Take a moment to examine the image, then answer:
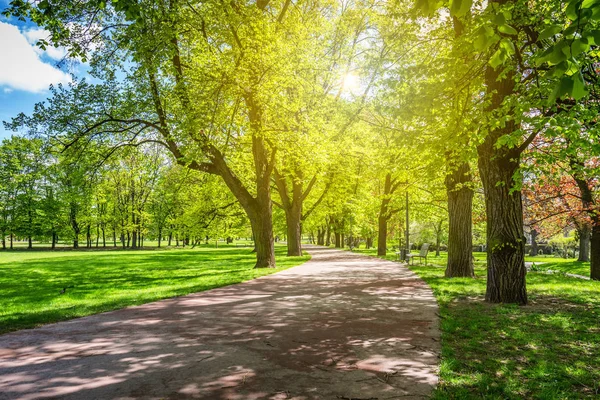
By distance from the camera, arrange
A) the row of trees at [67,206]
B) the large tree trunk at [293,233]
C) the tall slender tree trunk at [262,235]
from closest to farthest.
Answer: the tall slender tree trunk at [262,235], the large tree trunk at [293,233], the row of trees at [67,206]

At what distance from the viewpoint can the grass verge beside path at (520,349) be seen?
12.3 feet

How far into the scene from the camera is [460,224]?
1282 cm

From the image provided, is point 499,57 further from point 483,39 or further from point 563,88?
point 563,88

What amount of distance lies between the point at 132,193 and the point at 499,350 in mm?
55859

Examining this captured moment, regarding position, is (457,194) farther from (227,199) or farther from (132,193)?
(132,193)

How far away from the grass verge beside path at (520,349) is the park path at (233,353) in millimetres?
316

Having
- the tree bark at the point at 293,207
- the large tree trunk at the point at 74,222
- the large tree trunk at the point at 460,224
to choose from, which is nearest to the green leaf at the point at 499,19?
the large tree trunk at the point at 460,224

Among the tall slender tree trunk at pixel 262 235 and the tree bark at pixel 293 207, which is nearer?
the tall slender tree trunk at pixel 262 235

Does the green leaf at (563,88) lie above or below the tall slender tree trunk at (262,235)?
above

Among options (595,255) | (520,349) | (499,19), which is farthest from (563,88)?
(595,255)

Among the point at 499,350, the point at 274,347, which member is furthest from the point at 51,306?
the point at 499,350

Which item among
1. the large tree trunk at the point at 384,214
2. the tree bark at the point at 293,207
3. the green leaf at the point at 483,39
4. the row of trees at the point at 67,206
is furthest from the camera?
the row of trees at the point at 67,206

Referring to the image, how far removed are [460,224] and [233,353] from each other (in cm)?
1056

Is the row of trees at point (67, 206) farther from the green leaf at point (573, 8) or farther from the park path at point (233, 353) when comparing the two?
the green leaf at point (573, 8)
